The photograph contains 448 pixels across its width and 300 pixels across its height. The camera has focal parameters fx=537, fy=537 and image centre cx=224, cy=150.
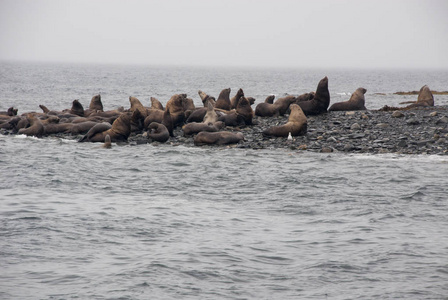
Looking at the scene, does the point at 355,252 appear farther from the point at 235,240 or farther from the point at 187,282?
the point at 187,282

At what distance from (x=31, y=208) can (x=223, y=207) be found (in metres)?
3.72

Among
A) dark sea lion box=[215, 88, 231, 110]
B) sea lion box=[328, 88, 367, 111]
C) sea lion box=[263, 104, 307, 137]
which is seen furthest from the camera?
sea lion box=[328, 88, 367, 111]

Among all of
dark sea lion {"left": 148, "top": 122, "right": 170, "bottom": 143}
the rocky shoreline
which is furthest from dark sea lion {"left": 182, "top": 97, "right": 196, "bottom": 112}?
dark sea lion {"left": 148, "top": 122, "right": 170, "bottom": 143}

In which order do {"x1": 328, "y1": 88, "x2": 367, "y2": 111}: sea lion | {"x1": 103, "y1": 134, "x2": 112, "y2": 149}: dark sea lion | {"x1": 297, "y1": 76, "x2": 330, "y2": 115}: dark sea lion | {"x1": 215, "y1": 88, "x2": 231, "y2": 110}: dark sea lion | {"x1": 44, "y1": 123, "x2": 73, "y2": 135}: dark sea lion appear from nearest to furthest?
{"x1": 103, "y1": 134, "x2": 112, "y2": 149}: dark sea lion, {"x1": 44, "y1": 123, "x2": 73, "y2": 135}: dark sea lion, {"x1": 297, "y1": 76, "x2": 330, "y2": 115}: dark sea lion, {"x1": 215, "y1": 88, "x2": 231, "y2": 110}: dark sea lion, {"x1": 328, "y1": 88, "x2": 367, "y2": 111}: sea lion

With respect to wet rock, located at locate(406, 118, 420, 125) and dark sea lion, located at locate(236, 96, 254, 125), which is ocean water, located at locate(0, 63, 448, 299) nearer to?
wet rock, located at locate(406, 118, 420, 125)

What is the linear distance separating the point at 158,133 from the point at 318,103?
23.8 feet

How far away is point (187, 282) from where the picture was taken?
7.00m

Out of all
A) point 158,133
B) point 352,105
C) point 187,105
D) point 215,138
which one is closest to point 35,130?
point 158,133

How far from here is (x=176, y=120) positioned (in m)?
20.0

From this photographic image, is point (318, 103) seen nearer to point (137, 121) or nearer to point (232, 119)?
point (232, 119)

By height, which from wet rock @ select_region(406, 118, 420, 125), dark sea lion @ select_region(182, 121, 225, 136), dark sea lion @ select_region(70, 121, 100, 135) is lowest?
dark sea lion @ select_region(70, 121, 100, 135)

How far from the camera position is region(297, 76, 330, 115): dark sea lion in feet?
71.2

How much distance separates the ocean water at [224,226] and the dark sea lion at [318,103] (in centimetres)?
620

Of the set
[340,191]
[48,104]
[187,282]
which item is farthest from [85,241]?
[48,104]
